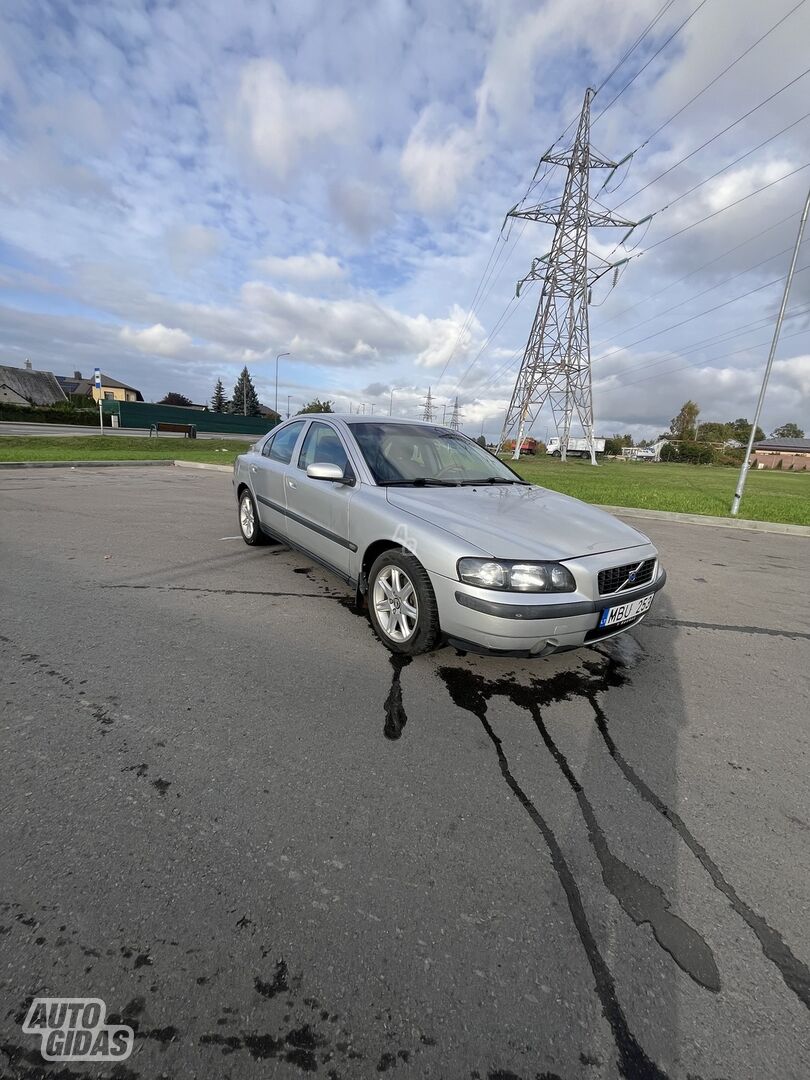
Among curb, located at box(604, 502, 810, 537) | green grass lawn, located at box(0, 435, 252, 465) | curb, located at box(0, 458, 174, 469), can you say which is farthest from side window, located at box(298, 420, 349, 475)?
green grass lawn, located at box(0, 435, 252, 465)

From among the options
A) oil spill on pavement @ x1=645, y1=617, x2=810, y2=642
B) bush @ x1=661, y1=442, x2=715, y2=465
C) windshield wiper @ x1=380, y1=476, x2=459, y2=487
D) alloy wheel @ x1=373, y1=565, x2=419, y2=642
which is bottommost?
oil spill on pavement @ x1=645, y1=617, x2=810, y2=642

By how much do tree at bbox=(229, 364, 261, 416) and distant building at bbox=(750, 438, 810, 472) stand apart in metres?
79.2

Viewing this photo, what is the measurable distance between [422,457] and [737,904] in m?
3.37

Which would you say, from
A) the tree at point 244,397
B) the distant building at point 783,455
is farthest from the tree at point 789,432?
the tree at point 244,397

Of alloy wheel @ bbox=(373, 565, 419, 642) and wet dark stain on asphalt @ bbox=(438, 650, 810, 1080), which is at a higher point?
alloy wheel @ bbox=(373, 565, 419, 642)

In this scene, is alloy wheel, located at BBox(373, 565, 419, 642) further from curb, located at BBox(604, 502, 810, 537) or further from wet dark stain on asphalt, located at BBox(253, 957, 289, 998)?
curb, located at BBox(604, 502, 810, 537)

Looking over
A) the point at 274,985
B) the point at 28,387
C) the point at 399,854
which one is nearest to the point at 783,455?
the point at 399,854

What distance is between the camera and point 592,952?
4.93ft

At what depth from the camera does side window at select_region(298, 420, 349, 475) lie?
4.14m

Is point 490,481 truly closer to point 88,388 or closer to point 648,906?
point 648,906

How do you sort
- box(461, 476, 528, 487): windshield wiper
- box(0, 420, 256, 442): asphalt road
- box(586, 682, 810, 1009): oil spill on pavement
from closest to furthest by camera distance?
box(586, 682, 810, 1009): oil spill on pavement → box(461, 476, 528, 487): windshield wiper → box(0, 420, 256, 442): asphalt road

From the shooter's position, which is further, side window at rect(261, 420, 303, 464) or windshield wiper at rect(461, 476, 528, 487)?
side window at rect(261, 420, 303, 464)

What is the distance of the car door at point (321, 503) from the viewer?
3.84m

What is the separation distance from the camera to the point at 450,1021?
131 centimetres
